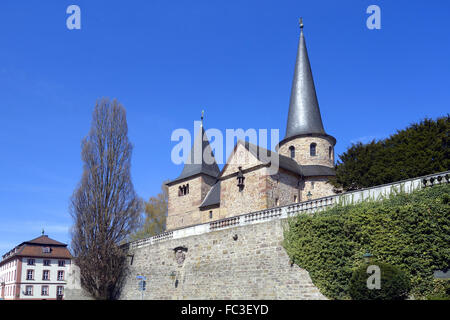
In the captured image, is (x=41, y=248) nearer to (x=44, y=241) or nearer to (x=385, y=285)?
(x=44, y=241)

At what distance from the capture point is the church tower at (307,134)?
30.4 metres

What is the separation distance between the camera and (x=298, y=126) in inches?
1287

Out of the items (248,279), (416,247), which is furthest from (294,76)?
(416,247)

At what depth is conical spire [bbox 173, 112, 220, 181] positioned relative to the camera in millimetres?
35188

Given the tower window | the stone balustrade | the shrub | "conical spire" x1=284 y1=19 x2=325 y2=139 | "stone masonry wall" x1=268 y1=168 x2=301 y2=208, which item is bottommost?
the shrub

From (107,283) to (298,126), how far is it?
1804cm

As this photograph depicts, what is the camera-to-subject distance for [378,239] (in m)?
12.5

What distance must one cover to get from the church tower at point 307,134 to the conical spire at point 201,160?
6.14 metres

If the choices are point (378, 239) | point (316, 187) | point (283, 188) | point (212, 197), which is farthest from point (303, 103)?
point (378, 239)

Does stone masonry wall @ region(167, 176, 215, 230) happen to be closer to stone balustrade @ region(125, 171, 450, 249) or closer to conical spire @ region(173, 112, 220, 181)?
conical spire @ region(173, 112, 220, 181)

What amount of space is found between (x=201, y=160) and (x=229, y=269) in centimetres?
1928

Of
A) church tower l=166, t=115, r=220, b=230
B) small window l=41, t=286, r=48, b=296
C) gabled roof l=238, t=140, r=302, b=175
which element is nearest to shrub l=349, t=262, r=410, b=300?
gabled roof l=238, t=140, r=302, b=175

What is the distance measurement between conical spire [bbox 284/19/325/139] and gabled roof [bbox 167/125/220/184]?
23.2 ft
